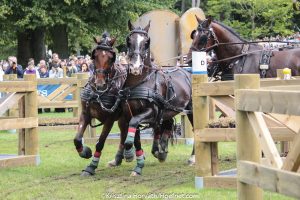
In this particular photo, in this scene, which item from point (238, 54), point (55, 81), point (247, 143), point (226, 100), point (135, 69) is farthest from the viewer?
point (55, 81)

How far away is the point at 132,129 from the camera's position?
10.3 m

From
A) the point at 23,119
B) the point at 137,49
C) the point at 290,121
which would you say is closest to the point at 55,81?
the point at 23,119

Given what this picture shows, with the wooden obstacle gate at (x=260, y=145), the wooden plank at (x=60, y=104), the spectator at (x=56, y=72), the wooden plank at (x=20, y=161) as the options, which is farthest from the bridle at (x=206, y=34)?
the spectator at (x=56, y=72)

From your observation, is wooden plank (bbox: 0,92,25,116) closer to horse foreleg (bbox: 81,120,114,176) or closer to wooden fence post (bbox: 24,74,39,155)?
wooden fence post (bbox: 24,74,39,155)

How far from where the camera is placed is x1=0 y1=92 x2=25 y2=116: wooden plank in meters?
11.4

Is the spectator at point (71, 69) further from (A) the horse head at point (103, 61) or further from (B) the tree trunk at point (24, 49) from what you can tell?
(A) the horse head at point (103, 61)

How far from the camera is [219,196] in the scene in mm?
8562

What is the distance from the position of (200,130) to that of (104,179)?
6.07 feet

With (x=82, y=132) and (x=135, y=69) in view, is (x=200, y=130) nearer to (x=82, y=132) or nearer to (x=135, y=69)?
(x=135, y=69)

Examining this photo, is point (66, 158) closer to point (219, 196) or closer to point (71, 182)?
point (71, 182)

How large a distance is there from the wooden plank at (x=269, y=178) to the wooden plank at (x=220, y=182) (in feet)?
12.0

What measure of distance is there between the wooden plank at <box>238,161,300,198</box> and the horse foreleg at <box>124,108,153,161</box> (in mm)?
4988

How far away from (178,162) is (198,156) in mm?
3036

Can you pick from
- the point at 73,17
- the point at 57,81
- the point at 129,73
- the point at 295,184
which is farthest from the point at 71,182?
the point at 73,17
